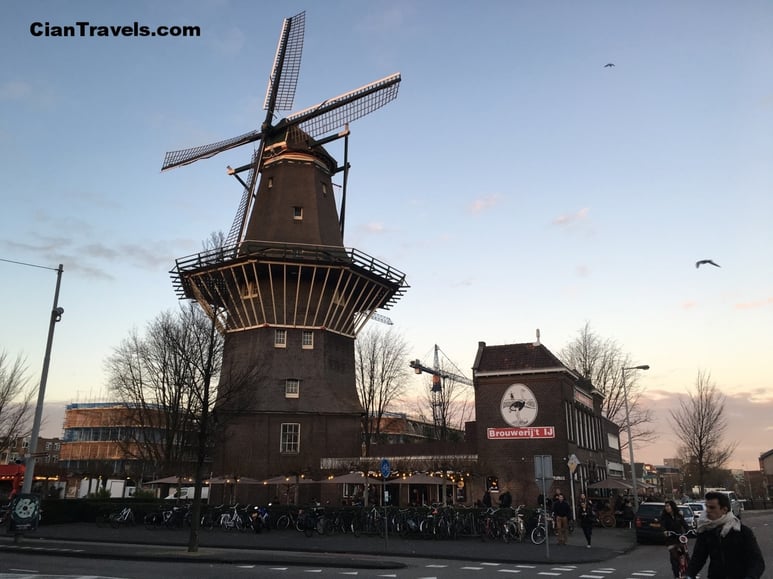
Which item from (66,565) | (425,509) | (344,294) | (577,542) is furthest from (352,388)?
(66,565)

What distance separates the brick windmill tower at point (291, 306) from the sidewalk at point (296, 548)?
9.11 metres

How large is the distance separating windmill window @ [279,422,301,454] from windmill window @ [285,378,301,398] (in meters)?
1.71

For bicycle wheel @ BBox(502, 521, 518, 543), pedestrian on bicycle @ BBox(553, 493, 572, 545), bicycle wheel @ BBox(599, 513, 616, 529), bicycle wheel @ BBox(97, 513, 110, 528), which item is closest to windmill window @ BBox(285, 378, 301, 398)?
bicycle wheel @ BBox(97, 513, 110, 528)

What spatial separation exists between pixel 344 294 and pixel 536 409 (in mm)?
14265

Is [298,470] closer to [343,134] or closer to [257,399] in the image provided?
[257,399]

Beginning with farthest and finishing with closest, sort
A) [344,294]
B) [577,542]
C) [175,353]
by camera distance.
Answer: [344,294], [175,353], [577,542]

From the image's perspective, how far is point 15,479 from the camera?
40125mm

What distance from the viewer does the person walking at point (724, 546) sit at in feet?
20.7

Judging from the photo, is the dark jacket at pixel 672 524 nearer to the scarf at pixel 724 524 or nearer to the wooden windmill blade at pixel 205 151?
the scarf at pixel 724 524

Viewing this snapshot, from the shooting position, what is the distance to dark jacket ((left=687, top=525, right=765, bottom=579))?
20.6 ft

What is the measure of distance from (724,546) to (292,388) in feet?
114

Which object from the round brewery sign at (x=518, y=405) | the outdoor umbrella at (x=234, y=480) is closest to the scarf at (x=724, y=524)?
the round brewery sign at (x=518, y=405)

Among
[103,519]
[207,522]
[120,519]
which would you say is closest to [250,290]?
[207,522]

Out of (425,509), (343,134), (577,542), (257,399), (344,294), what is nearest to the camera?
(577,542)
